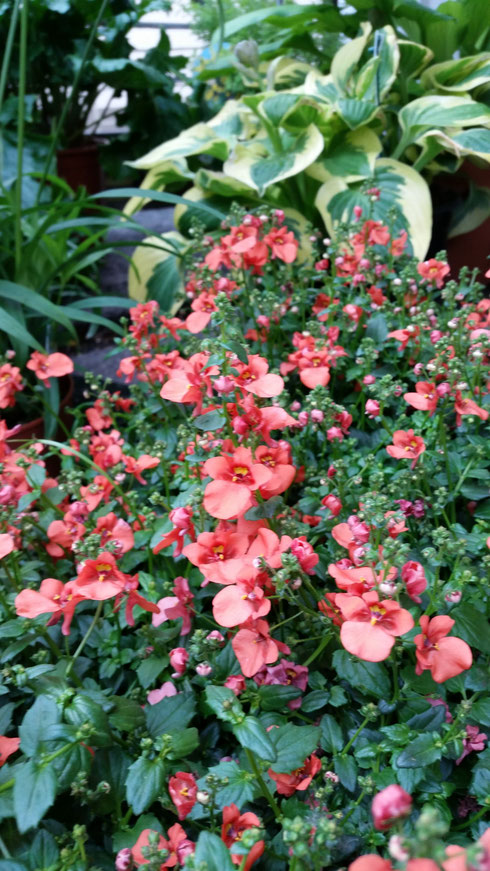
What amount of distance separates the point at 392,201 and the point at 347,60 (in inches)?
20.1

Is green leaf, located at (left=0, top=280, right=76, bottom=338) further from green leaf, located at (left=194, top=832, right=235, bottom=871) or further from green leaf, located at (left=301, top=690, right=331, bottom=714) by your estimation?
green leaf, located at (left=194, top=832, right=235, bottom=871)

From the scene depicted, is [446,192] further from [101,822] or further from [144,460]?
[101,822]

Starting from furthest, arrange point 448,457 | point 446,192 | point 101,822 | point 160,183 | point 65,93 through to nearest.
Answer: point 65,93, point 160,183, point 446,192, point 448,457, point 101,822

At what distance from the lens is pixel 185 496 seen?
31.8 inches

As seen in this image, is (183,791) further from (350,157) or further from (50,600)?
(350,157)

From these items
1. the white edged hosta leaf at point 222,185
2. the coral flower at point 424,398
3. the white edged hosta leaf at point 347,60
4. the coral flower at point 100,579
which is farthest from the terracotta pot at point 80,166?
the coral flower at point 100,579

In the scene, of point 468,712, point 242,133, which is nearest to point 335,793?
point 468,712

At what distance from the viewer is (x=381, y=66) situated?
173cm

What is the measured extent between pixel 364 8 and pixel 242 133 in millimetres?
471

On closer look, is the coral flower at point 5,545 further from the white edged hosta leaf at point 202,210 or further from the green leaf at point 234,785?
the white edged hosta leaf at point 202,210

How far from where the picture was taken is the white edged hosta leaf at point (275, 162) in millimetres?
1636

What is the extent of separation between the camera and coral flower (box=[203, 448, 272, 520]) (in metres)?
0.66

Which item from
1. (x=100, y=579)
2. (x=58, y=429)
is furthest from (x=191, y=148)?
(x=100, y=579)

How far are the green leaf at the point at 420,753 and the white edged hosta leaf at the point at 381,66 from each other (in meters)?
1.56
